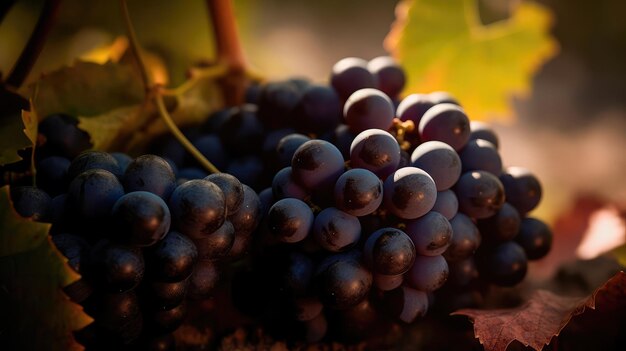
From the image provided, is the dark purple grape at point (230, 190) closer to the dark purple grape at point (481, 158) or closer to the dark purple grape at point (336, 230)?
the dark purple grape at point (336, 230)

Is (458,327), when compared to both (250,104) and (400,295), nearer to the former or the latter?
(400,295)

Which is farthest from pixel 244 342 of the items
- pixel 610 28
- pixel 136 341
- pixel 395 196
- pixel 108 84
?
pixel 610 28

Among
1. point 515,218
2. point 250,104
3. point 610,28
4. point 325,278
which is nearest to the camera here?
point 325,278

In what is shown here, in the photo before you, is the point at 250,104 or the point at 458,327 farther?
the point at 250,104

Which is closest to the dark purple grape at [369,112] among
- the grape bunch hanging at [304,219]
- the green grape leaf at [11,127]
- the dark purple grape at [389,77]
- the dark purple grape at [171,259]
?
the grape bunch hanging at [304,219]

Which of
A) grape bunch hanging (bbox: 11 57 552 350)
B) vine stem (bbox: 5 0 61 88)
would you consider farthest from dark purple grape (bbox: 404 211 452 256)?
Answer: vine stem (bbox: 5 0 61 88)

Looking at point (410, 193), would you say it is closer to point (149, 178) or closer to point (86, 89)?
point (149, 178)

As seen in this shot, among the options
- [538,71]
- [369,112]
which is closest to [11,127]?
[369,112]
